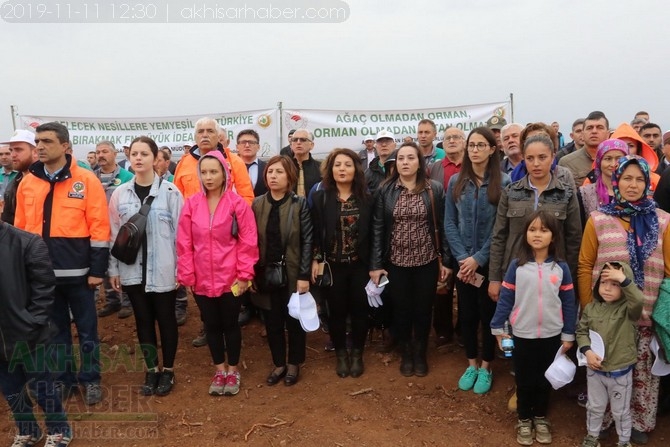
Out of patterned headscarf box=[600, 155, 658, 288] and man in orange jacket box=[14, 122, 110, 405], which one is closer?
patterned headscarf box=[600, 155, 658, 288]

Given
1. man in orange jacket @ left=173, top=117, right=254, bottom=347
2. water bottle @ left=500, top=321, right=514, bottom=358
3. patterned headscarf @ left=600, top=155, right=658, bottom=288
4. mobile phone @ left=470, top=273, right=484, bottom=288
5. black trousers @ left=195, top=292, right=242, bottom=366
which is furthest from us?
man in orange jacket @ left=173, top=117, right=254, bottom=347

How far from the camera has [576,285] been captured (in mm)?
3465

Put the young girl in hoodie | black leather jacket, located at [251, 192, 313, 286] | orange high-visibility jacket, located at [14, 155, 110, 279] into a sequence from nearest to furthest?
the young girl in hoodie, orange high-visibility jacket, located at [14, 155, 110, 279], black leather jacket, located at [251, 192, 313, 286]

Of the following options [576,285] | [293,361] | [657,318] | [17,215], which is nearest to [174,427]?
[293,361]

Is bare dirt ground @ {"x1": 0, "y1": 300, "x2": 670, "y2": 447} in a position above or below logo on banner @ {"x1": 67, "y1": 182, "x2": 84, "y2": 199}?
below

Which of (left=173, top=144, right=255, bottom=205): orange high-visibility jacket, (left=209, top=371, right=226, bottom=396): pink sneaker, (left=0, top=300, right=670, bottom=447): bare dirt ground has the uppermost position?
(left=173, top=144, right=255, bottom=205): orange high-visibility jacket

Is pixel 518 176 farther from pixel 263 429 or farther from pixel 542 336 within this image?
pixel 263 429

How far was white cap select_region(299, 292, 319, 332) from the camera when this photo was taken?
4.01 meters

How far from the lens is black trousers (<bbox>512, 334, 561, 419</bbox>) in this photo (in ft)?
10.7

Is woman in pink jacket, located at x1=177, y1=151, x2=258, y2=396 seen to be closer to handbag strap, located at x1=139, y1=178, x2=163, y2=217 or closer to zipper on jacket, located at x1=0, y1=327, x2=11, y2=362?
handbag strap, located at x1=139, y1=178, x2=163, y2=217

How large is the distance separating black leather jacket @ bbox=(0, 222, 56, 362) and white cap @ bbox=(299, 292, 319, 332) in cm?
184

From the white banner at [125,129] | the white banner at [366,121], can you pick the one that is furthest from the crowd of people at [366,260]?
the white banner at [125,129]

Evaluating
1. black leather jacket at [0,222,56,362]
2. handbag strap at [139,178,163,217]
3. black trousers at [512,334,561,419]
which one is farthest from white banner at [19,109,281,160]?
black trousers at [512,334,561,419]

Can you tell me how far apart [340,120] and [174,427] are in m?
7.60
